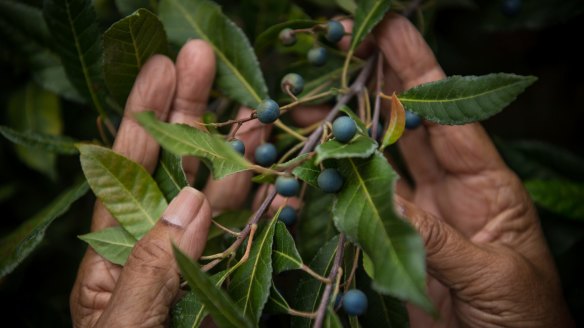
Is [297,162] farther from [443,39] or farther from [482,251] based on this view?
[443,39]

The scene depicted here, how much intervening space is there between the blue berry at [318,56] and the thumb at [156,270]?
586 mm

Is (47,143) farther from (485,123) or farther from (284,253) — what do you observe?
(485,123)

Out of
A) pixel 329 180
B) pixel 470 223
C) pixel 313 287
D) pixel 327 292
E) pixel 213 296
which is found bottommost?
pixel 470 223

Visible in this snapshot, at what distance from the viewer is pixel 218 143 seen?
0.91 m

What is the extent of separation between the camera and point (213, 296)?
3.01 ft

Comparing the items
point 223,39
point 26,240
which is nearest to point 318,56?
point 223,39

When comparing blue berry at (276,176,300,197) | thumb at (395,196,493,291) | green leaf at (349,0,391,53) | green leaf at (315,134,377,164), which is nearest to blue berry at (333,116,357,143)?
green leaf at (315,134,377,164)

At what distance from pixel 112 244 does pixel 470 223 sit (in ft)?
3.49

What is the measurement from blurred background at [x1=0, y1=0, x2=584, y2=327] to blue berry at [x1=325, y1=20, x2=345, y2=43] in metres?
0.12

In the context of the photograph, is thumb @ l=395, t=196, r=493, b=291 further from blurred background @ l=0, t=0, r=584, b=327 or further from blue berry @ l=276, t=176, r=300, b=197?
blurred background @ l=0, t=0, r=584, b=327

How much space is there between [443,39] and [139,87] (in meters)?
1.51

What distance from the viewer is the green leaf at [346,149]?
92 cm

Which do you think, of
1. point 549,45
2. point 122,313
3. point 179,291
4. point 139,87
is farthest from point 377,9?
point 549,45

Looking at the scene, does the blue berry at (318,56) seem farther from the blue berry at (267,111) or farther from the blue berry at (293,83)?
the blue berry at (267,111)
